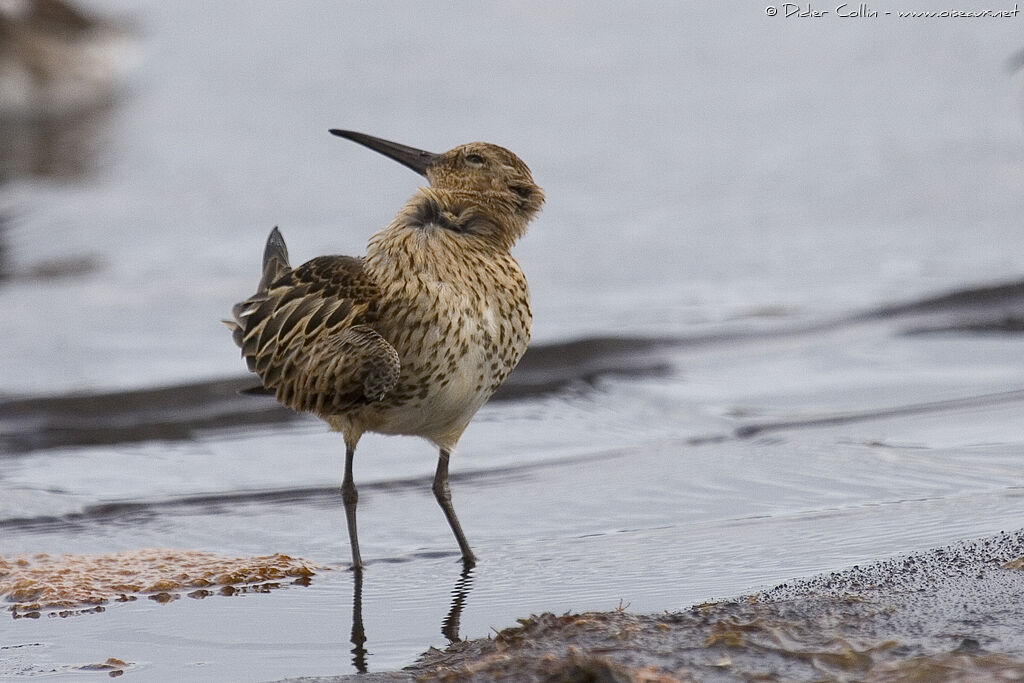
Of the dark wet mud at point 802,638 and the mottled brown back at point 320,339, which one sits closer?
the dark wet mud at point 802,638

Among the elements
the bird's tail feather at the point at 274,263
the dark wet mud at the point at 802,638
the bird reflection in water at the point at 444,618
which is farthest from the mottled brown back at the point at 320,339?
the dark wet mud at the point at 802,638

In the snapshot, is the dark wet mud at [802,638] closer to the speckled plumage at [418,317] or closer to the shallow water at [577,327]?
the shallow water at [577,327]

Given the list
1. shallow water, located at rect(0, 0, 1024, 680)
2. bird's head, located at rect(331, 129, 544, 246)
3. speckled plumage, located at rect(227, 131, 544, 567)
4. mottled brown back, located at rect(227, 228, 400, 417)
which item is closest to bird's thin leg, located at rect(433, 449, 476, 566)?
speckled plumage, located at rect(227, 131, 544, 567)

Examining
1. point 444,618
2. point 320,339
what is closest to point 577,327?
point 320,339

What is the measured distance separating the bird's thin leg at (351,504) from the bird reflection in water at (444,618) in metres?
0.05

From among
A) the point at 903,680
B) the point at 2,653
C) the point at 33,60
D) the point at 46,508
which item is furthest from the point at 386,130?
the point at 903,680

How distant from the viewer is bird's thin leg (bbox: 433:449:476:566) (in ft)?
20.0

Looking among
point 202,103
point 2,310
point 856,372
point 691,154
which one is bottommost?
point 856,372

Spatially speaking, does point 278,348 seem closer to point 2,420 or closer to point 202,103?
point 2,420

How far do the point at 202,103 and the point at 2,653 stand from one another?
48.8ft

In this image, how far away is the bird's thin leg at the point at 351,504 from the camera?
6.06 meters

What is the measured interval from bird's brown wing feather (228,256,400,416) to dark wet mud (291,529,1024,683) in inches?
47.0

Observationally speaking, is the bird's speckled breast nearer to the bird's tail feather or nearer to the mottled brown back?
the mottled brown back

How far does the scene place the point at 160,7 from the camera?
84.5ft
